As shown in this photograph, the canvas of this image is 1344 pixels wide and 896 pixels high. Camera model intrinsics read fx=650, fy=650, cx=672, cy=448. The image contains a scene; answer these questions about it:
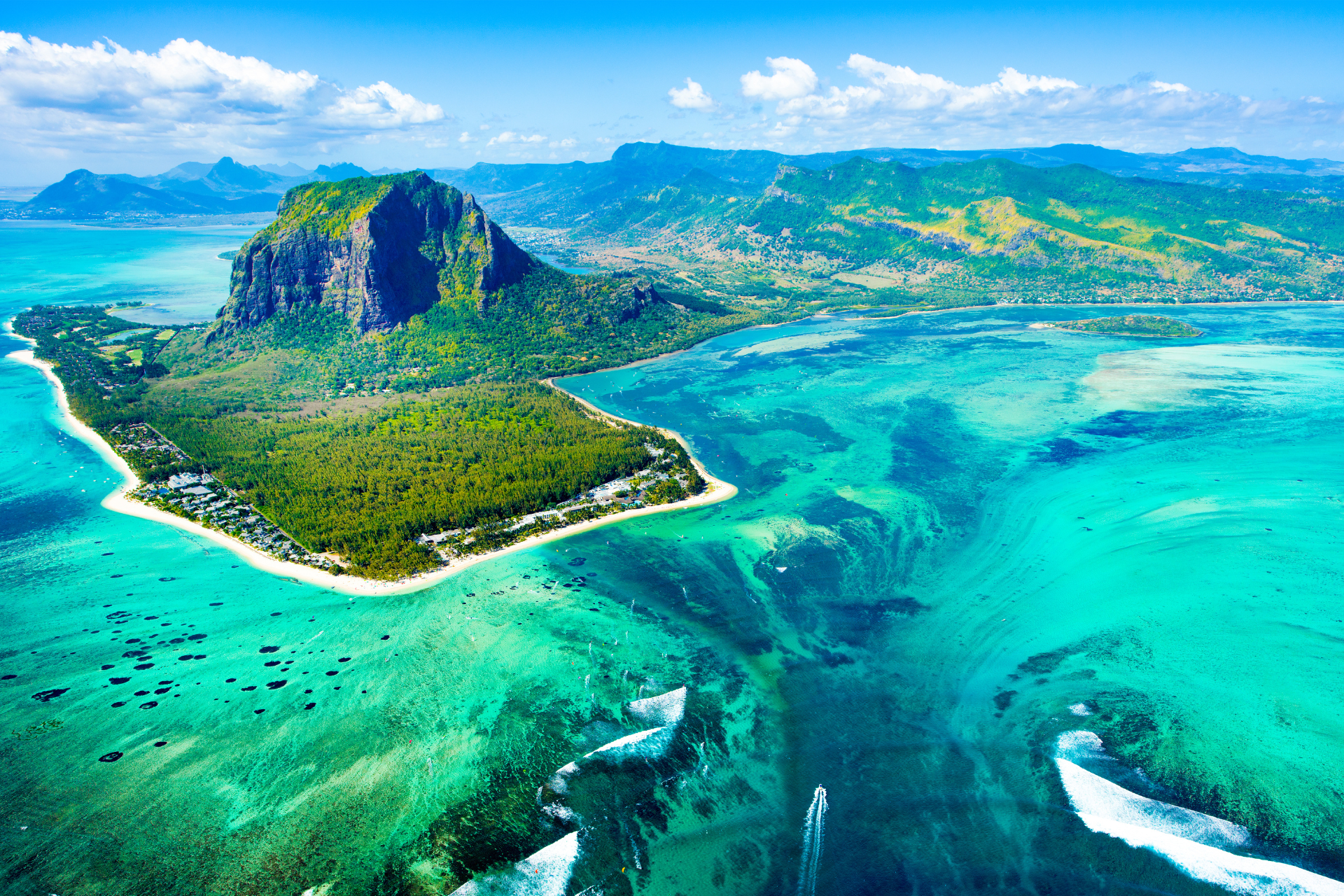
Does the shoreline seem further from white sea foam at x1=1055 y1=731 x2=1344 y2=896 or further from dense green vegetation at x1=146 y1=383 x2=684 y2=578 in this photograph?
white sea foam at x1=1055 y1=731 x2=1344 y2=896

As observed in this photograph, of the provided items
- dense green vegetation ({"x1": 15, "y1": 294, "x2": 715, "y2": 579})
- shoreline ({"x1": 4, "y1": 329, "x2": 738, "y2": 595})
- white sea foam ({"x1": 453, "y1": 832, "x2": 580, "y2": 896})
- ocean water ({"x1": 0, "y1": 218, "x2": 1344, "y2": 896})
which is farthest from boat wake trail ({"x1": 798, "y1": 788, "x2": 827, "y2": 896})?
dense green vegetation ({"x1": 15, "y1": 294, "x2": 715, "y2": 579})

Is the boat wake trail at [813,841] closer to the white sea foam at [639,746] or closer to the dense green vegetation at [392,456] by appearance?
the white sea foam at [639,746]

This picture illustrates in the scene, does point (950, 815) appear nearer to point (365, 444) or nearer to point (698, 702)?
point (698, 702)

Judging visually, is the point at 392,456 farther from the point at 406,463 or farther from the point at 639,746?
the point at 639,746

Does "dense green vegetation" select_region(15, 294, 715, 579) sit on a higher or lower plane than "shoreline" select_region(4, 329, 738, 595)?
higher

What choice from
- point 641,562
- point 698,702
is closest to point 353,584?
point 641,562

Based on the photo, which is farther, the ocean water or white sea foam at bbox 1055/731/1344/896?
the ocean water

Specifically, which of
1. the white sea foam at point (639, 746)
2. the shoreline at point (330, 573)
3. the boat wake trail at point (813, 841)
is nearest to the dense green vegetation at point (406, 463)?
the shoreline at point (330, 573)

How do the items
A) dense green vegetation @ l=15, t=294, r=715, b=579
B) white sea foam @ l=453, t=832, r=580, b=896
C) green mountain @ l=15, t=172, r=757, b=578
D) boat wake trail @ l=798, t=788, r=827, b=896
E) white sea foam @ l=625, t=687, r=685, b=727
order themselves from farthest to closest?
green mountain @ l=15, t=172, r=757, b=578 < dense green vegetation @ l=15, t=294, r=715, b=579 < white sea foam @ l=625, t=687, r=685, b=727 < boat wake trail @ l=798, t=788, r=827, b=896 < white sea foam @ l=453, t=832, r=580, b=896
